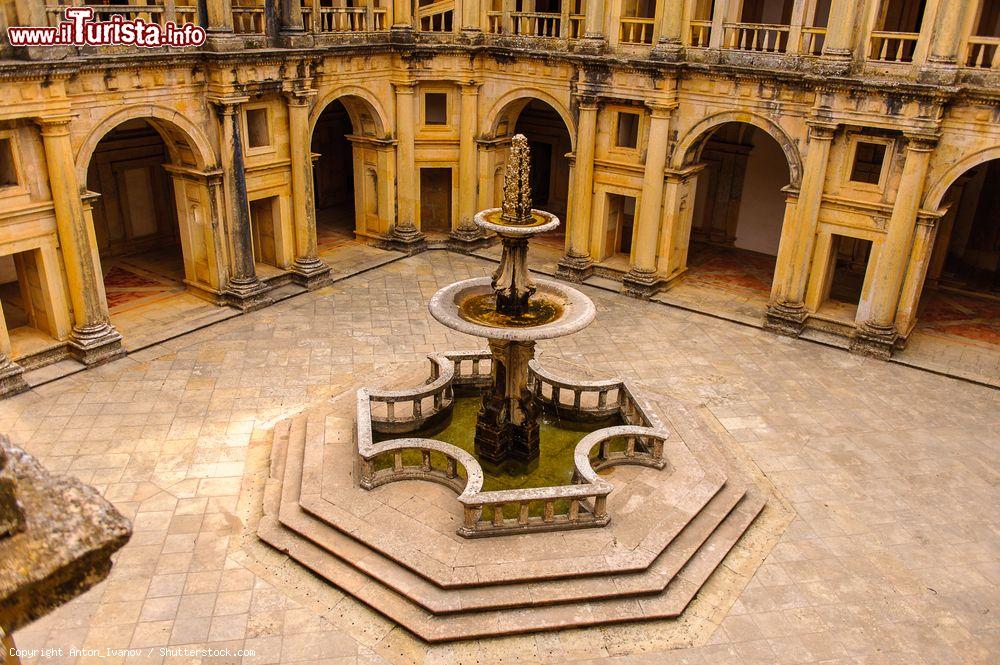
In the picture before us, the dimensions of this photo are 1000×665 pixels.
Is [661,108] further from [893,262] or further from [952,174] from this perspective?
[952,174]

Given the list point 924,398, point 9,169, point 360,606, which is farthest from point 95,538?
point 924,398

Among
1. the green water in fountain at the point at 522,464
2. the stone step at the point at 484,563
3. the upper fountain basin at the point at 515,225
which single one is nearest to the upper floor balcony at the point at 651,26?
the upper fountain basin at the point at 515,225

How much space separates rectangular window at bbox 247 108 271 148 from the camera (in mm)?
21484

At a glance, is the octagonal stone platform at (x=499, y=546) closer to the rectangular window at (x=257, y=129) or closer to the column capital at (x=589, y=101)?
the rectangular window at (x=257, y=129)

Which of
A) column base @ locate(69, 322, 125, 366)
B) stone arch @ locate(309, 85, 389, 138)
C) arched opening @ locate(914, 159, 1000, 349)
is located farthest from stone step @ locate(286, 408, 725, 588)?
stone arch @ locate(309, 85, 389, 138)

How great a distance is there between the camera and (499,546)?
12.0 meters

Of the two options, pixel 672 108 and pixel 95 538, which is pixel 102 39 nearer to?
pixel 672 108

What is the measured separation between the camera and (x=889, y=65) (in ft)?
60.0

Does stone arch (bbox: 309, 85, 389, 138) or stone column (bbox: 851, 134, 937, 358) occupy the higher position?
stone arch (bbox: 309, 85, 389, 138)

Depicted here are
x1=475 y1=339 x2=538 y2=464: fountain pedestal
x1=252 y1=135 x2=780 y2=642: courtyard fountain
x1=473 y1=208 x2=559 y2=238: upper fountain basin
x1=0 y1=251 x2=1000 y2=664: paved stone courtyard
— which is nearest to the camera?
x1=0 y1=251 x2=1000 y2=664: paved stone courtyard

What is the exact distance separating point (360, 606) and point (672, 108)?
52.5 ft

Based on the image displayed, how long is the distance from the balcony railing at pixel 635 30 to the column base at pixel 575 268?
6.45 m

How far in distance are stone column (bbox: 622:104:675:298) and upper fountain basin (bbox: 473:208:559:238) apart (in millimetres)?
9578

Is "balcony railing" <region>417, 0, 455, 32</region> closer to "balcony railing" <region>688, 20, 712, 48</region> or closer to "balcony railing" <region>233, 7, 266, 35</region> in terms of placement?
"balcony railing" <region>233, 7, 266, 35</region>
